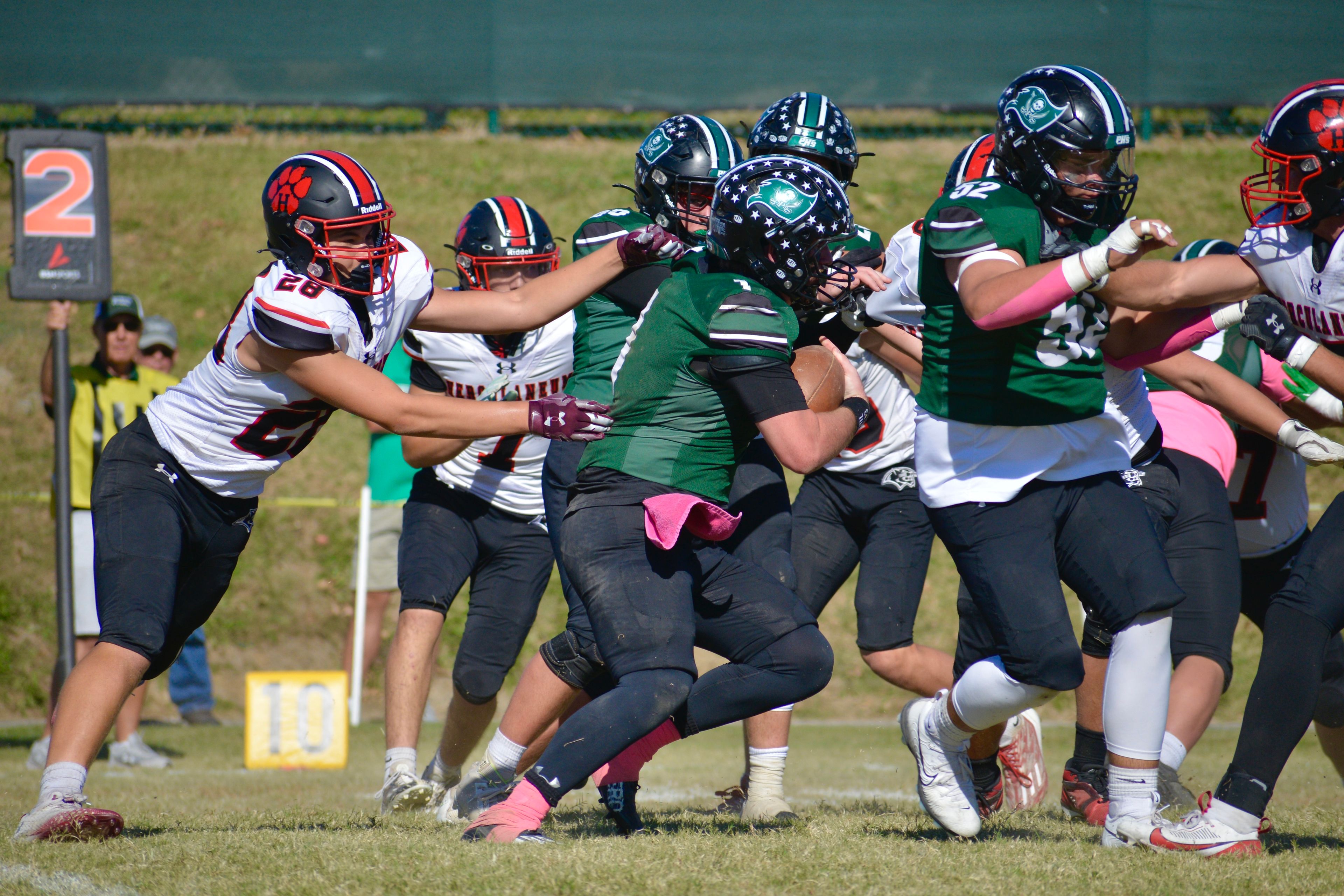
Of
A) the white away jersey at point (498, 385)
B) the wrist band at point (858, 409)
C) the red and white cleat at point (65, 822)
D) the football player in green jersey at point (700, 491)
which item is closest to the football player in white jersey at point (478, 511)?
the white away jersey at point (498, 385)

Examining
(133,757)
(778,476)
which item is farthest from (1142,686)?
(133,757)

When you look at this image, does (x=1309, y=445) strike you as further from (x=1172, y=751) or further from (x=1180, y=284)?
(x=1180, y=284)

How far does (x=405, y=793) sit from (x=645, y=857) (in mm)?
1612

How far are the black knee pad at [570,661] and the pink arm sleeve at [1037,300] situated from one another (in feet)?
5.52

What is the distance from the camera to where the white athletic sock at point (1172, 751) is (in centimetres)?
405

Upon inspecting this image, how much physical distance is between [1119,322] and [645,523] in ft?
4.80

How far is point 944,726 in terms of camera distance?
3.52 metres

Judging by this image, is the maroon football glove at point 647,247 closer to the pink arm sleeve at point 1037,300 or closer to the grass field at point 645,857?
the pink arm sleeve at point 1037,300

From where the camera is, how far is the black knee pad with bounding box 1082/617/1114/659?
14.4ft

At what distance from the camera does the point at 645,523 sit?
10.7 ft

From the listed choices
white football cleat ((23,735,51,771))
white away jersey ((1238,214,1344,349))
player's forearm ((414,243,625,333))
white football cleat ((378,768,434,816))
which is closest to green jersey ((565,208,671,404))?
player's forearm ((414,243,625,333))

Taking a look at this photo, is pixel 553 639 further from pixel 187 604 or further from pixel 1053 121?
pixel 1053 121

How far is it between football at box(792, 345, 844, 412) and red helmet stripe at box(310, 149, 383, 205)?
1327 millimetres

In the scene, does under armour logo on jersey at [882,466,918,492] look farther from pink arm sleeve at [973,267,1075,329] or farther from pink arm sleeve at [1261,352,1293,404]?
pink arm sleeve at [973,267,1075,329]
